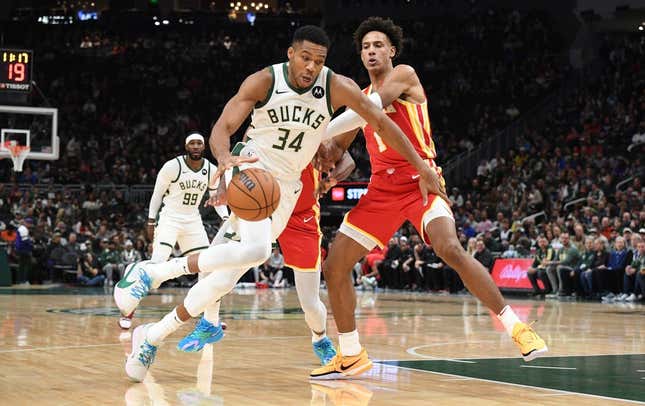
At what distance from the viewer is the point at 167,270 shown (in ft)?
21.6

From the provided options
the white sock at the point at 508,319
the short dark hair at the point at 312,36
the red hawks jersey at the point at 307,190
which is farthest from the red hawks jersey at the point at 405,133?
the white sock at the point at 508,319

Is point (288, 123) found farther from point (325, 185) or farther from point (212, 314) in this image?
point (212, 314)

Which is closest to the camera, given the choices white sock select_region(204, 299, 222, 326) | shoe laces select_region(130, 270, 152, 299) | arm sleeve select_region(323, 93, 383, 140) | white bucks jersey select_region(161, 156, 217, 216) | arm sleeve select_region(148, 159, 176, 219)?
arm sleeve select_region(323, 93, 383, 140)

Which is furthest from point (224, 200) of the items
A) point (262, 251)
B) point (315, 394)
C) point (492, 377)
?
point (492, 377)

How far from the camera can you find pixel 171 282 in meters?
22.4

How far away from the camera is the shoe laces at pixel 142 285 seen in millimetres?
6742

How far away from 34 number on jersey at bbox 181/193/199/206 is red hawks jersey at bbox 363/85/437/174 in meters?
4.57

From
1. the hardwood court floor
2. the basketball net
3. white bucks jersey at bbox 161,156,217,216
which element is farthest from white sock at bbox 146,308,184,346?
the basketball net

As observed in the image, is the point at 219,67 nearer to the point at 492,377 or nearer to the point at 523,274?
the point at 523,274

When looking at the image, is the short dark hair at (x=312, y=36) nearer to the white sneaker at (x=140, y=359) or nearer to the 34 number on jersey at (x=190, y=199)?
the white sneaker at (x=140, y=359)

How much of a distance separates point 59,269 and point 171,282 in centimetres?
252

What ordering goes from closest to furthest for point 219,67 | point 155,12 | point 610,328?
1. point 610,328
2. point 219,67
3. point 155,12

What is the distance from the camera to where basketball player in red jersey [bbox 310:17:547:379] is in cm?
594

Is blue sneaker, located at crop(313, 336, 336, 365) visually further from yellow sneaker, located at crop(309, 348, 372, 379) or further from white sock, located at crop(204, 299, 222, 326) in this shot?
white sock, located at crop(204, 299, 222, 326)
